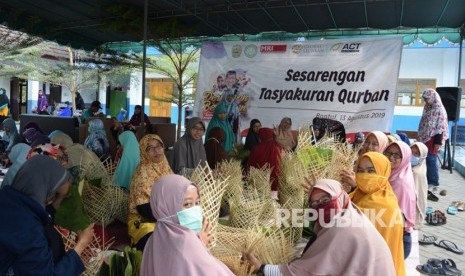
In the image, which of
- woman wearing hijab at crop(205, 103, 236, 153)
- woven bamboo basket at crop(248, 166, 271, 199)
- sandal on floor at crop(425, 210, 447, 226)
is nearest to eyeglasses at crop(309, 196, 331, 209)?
woven bamboo basket at crop(248, 166, 271, 199)

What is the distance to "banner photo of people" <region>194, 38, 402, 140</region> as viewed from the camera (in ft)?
16.6

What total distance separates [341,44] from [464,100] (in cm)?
973

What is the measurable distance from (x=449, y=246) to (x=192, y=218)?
9.46ft

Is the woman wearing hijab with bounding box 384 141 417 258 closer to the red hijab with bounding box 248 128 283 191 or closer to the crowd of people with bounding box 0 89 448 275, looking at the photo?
the crowd of people with bounding box 0 89 448 275

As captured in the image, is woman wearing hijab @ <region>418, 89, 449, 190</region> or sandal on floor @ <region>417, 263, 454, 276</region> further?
woman wearing hijab @ <region>418, 89, 449, 190</region>

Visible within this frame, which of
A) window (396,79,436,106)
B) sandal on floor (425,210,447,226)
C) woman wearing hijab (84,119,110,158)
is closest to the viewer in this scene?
sandal on floor (425,210,447,226)

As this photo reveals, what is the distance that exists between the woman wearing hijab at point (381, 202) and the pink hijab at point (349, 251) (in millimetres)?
465

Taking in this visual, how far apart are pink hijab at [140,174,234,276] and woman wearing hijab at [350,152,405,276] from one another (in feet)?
3.14

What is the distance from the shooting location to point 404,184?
2.45 meters

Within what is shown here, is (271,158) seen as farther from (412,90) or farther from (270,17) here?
(412,90)

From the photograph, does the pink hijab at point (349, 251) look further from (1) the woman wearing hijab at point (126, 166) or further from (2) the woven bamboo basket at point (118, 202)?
(1) the woman wearing hijab at point (126, 166)

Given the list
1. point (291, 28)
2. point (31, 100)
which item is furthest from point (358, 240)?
point (31, 100)

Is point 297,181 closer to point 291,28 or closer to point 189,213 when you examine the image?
point 189,213

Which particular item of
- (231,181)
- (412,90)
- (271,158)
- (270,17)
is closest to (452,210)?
(271,158)
